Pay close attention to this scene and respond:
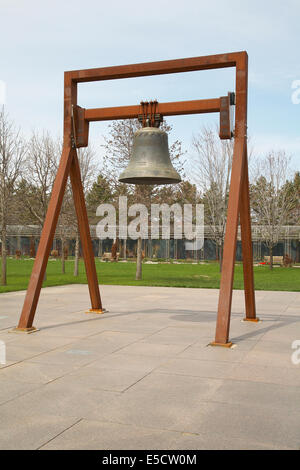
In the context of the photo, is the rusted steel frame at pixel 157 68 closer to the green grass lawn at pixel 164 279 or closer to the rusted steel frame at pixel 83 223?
the rusted steel frame at pixel 83 223

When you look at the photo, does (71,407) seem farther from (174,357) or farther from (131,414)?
(174,357)

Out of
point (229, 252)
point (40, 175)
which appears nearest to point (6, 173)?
point (40, 175)

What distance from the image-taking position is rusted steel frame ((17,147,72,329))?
8094 millimetres

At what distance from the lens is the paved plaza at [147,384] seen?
3705mm

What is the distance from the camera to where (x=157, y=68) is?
8.23 meters

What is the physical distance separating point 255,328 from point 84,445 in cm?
554

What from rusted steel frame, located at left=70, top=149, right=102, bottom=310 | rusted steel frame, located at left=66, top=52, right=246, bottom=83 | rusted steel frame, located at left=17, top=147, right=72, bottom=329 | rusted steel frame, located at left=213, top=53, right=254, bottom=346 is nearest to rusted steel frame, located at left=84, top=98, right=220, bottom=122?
rusted steel frame, located at left=213, top=53, right=254, bottom=346

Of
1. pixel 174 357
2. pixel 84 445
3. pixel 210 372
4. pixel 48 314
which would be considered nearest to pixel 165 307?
pixel 48 314

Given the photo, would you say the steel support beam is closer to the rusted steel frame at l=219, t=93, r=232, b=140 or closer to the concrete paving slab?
the rusted steel frame at l=219, t=93, r=232, b=140

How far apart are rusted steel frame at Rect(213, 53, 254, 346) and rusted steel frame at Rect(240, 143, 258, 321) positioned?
0.38 meters

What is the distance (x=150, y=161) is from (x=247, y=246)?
7.87ft

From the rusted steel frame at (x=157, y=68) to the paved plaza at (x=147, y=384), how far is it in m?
4.19

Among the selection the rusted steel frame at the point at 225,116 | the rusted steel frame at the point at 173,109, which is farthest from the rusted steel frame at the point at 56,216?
the rusted steel frame at the point at 225,116

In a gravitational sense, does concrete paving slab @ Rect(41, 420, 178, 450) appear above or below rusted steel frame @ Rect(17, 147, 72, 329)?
below
